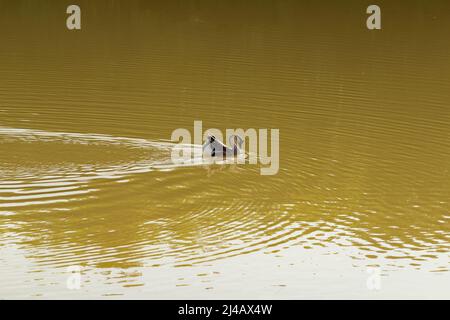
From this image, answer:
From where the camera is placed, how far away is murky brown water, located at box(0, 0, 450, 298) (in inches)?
341

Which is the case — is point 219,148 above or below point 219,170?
above

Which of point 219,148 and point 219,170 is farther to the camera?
point 219,148

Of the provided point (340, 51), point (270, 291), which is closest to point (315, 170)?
point (270, 291)

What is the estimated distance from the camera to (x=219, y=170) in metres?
12.0

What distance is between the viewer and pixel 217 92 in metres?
17.0

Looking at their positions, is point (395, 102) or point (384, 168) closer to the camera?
point (384, 168)

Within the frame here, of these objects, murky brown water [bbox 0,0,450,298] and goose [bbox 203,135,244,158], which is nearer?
murky brown water [bbox 0,0,450,298]

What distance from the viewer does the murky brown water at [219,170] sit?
8.66 m

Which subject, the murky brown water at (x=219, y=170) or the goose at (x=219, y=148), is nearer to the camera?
the murky brown water at (x=219, y=170)

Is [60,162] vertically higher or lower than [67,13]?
lower
